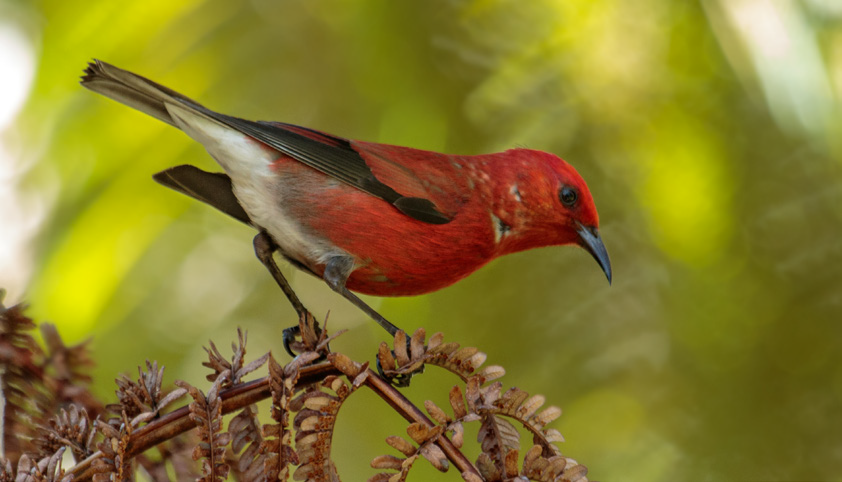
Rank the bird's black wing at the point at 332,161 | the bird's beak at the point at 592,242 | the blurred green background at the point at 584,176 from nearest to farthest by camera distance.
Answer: the bird's black wing at the point at 332,161 < the bird's beak at the point at 592,242 < the blurred green background at the point at 584,176

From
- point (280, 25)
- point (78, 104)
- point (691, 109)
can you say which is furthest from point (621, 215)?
point (78, 104)

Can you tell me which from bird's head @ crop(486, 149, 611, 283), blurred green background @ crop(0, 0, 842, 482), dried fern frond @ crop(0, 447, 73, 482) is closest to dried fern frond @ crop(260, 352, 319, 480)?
dried fern frond @ crop(0, 447, 73, 482)

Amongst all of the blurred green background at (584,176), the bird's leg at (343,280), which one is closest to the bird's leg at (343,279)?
the bird's leg at (343,280)

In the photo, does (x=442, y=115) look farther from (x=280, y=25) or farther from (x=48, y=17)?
(x=48, y=17)

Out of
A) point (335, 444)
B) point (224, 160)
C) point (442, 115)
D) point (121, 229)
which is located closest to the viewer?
point (224, 160)

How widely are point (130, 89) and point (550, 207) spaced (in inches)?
32.7

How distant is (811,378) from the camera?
7.55ft

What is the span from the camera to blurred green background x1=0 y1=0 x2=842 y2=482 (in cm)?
227

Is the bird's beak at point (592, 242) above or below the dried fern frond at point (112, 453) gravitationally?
above

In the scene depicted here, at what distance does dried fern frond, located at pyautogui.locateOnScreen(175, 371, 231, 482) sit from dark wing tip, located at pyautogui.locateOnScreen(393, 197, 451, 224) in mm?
687

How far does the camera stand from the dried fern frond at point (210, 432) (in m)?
0.83

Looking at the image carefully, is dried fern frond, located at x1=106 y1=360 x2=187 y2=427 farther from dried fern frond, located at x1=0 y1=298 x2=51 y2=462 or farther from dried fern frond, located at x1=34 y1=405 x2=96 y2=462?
dried fern frond, located at x1=0 y1=298 x2=51 y2=462

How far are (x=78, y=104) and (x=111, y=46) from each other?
0.64 ft

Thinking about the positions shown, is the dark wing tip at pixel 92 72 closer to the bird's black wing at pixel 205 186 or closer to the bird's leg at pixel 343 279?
the bird's black wing at pixel 205 186
